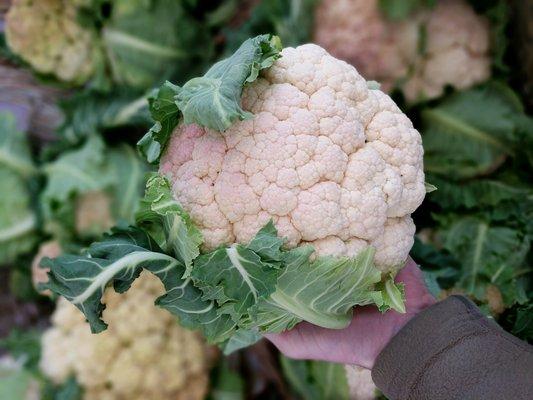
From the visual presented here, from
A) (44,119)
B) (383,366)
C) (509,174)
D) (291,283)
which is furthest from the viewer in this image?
(44,119)

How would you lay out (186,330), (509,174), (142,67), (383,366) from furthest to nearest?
(142,67) < (186,330) < (509,174) < (383,366)

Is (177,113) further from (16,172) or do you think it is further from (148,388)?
Result: (16,172)

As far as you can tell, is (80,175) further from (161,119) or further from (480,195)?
(480,195)

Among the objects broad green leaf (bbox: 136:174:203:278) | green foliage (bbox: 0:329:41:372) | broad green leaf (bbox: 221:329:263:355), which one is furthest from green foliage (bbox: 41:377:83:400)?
broad green leaf (bbox: 136:174:203:278)

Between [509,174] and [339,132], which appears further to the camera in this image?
[509,174]

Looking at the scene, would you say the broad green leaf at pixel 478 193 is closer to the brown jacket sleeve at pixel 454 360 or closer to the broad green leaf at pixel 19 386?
the brown jacket sleeve at pixel 454 360

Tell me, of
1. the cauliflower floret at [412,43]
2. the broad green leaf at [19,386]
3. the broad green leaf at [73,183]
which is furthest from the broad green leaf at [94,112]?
the broad green leaf at [19,386]

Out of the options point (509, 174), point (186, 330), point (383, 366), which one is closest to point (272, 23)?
point (509, 174)
